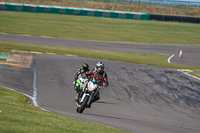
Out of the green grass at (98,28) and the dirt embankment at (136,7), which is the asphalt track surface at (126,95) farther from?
the dirt embankment at (136,7)

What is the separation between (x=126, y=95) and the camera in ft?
44.4

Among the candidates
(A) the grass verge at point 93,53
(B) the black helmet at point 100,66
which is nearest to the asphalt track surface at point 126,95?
(B) the black helmet at point 100,66

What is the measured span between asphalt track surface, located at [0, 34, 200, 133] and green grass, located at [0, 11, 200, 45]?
641 inches

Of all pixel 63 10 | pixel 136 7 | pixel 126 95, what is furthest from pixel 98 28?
pixel 126 95

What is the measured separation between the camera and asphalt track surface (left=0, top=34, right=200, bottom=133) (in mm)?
10258

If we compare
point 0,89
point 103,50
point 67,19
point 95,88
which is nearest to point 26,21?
point 67,19

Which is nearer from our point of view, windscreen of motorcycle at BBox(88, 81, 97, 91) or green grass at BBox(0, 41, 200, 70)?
windscreen of motorcycle at BBox(88, 81, 97, 91)

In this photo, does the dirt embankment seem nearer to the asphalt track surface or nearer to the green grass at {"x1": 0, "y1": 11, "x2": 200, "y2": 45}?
the green grass at {"x1": 0, "y1": 11, "x2": 200, "y2": 45}

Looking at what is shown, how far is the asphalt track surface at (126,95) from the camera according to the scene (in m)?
10.3

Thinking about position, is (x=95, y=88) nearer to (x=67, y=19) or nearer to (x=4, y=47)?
(x=4, y=47)

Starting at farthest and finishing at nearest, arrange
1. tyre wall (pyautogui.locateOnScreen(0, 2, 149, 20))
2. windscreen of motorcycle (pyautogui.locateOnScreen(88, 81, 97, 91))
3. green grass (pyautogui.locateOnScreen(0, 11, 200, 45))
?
tyre wall (pyautogui.locateOnScreen(0, 2, 149, 20)) < green grass (pyautogui.locateOnScreen(0, 11, 200, 45)) < windscreen of motorcycle (pyautogui.locateOnScreen(88, 81, 97, 91))

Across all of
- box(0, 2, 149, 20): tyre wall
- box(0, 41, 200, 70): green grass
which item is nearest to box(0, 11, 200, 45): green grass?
box(0, 2, 149, 20): tyre wall

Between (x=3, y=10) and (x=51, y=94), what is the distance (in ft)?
131

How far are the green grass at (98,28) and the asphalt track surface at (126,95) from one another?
53.4ft
